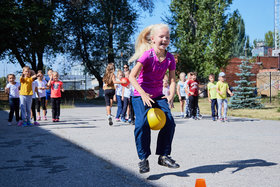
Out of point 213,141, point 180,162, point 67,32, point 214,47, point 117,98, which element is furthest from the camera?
point 67,32

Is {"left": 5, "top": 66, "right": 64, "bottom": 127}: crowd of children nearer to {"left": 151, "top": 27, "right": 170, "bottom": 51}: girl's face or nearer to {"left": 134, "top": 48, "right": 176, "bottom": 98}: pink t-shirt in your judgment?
{"left": 134, "top": 48, "right": 176, "bottom": 98}: pink t-shirt

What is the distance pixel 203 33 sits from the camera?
90.2 feet

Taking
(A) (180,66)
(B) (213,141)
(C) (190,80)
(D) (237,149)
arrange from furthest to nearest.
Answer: (A) (180,66) → (C) (190,80) → (B) (213,141) → (D) (237,149)

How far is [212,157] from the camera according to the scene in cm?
486

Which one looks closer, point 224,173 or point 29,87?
point 224,173

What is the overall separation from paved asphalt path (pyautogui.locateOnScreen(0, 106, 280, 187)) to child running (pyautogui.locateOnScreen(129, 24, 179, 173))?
0.29 metres

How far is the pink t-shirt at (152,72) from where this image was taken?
154 inches

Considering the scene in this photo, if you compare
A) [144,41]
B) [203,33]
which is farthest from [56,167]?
[203,33]

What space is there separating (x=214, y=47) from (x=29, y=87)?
2051 centimetres

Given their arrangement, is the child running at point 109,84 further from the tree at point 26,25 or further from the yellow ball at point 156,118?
the tree at point 26,25

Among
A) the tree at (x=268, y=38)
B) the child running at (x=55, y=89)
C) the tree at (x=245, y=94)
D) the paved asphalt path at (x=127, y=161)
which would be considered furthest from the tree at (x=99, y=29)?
the tree at (x=268, y=38)

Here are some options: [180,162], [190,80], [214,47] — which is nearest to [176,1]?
[214,47]

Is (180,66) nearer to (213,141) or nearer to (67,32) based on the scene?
(67,32)

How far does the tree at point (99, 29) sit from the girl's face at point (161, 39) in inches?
1060
